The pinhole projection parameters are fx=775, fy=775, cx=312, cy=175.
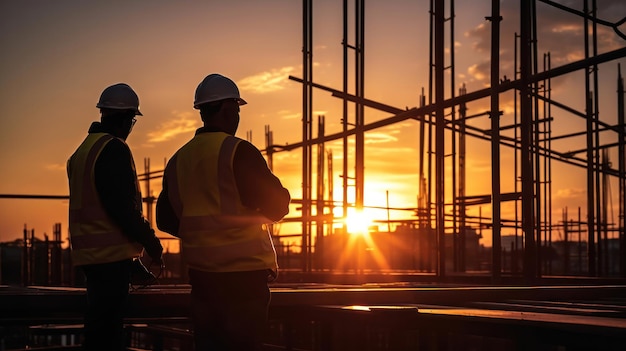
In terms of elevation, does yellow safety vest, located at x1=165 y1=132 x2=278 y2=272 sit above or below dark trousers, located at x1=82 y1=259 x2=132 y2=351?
above

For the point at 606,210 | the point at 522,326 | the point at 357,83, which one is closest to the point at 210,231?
the point at 522,326

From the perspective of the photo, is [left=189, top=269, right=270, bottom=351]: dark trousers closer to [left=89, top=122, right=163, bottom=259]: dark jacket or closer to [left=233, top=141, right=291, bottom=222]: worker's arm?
[left=233, top=141, right=291, bottom=222]: worker's arm

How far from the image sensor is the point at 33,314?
425cm

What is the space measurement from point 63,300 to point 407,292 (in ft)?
7.24

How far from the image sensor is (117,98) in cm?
417

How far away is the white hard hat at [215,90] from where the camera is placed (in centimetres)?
365

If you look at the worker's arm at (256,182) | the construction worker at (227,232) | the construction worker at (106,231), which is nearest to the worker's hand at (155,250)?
the construction worker at (106,231)

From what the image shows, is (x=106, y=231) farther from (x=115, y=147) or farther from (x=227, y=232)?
(x=227, y=232)

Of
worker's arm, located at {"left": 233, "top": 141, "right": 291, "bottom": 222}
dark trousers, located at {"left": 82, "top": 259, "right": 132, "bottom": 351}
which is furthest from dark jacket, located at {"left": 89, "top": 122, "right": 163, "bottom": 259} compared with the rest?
worker's arm, located at {"left": 233, "top": 141, "right": 291, "bottom": 222}

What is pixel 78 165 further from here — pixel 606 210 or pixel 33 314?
pixel 606 210

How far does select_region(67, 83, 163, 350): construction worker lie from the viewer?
388 cm

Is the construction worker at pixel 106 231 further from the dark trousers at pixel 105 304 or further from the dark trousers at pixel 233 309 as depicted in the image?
the dark trousers at pixel 233 309

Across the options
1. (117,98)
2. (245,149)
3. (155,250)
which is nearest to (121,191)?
(155,250)

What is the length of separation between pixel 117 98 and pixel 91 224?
2.28 feet
